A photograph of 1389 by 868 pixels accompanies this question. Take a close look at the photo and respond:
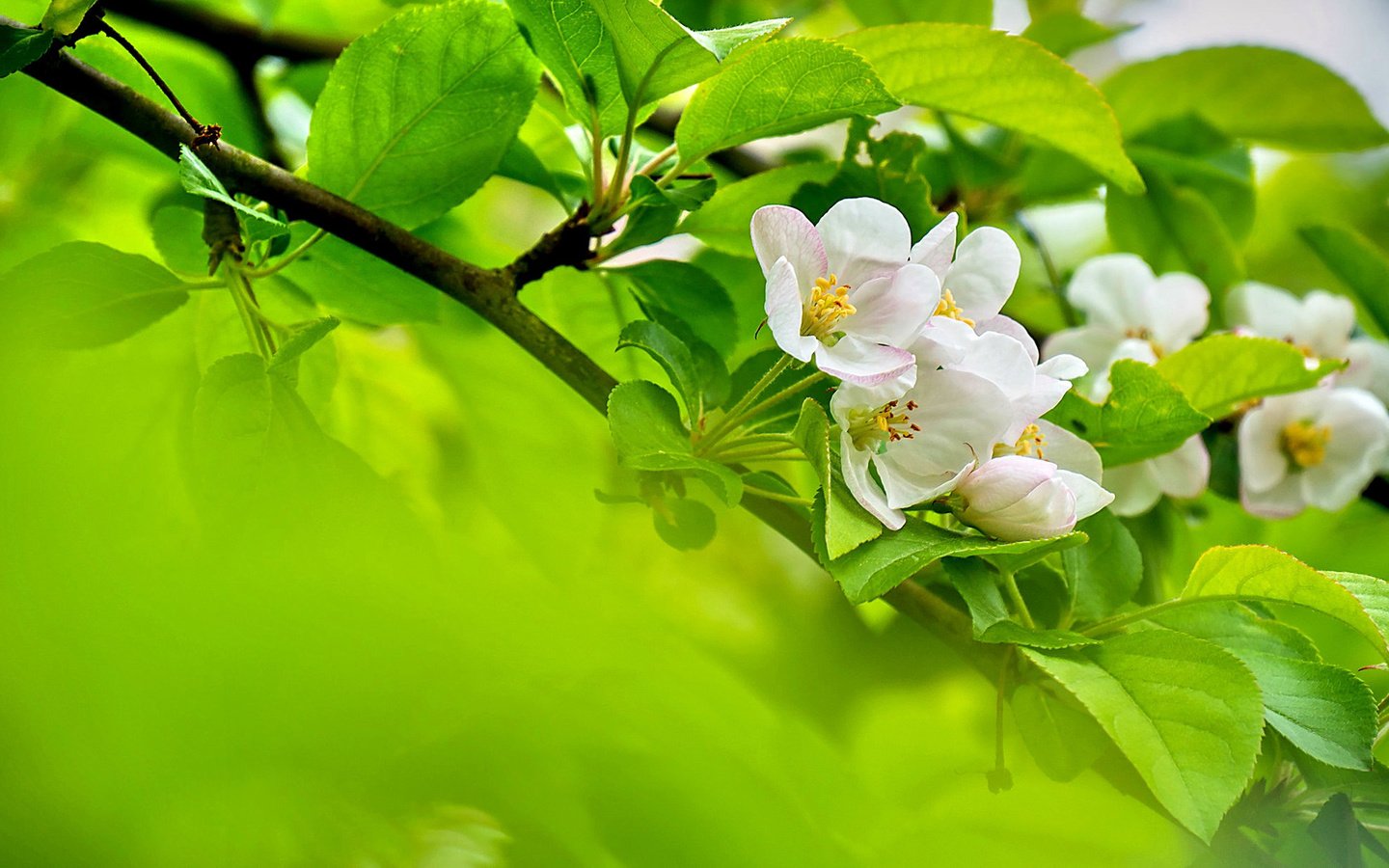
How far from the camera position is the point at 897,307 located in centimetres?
34

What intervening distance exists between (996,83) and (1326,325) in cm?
41

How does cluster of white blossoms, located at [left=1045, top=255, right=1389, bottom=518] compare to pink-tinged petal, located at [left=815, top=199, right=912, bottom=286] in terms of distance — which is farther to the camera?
cluster of white blossoms, located at [left=1045, top=255, right=1389, bottom=518]

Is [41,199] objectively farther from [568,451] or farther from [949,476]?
[949,476]

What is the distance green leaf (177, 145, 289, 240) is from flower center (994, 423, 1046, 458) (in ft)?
0.88

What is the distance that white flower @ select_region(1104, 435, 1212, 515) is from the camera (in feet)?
1.77

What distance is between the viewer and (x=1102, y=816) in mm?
192

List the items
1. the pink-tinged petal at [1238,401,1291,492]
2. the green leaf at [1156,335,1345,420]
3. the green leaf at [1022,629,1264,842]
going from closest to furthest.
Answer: the green leaf at [1022,629,1264,842], the green leaf at [1156,335,1345,420], the pink-tinged petal at [1238,401,1291,492]

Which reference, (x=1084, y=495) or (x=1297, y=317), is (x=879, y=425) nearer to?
(x=1084, y=495)

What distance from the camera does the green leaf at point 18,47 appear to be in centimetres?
35

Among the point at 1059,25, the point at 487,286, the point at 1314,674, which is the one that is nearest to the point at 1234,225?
the point at 1059,25

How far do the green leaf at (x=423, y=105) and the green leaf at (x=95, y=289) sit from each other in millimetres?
73

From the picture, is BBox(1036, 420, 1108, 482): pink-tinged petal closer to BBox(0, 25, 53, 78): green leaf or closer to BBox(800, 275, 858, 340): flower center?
BBox(800, 275, 858, 340): flower center

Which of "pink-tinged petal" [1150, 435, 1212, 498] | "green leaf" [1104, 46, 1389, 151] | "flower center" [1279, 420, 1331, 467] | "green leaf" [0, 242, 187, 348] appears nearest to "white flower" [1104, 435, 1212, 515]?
"pink-tinged petal" [1150, 435, 1212, 498]

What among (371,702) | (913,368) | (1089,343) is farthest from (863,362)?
(1089,343)
